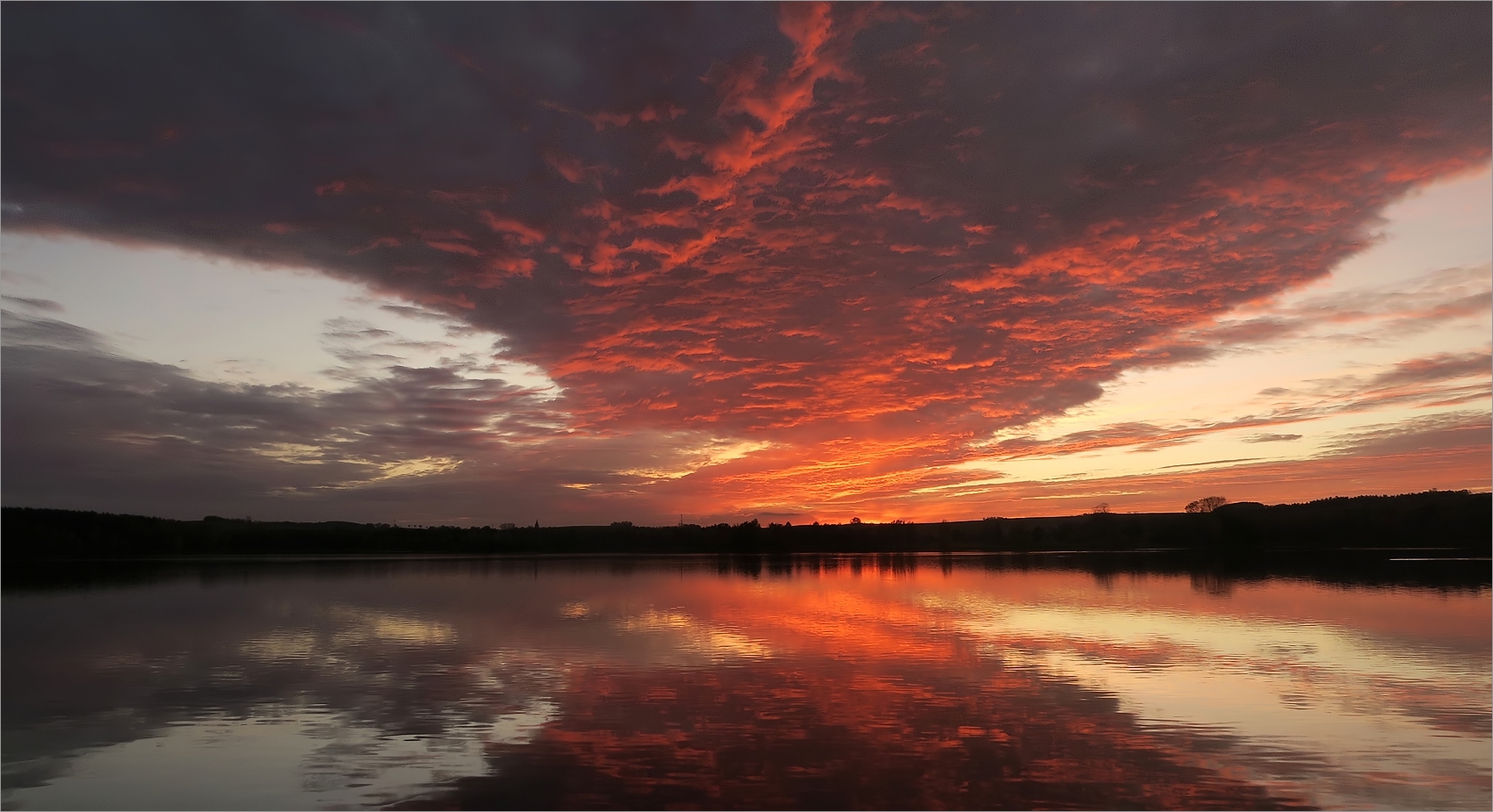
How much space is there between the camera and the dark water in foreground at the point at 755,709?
1323cm

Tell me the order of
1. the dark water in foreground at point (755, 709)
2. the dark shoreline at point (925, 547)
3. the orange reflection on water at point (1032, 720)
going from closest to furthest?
the orange reflection on water at point (1032, 720), the dark water in foreground at point (755, 709), the dark shoreline at point (925, 547)

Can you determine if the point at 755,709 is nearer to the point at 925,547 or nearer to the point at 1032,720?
the point at 1032,720

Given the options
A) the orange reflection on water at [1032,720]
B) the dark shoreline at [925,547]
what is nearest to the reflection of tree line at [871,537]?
the dark shoreline at [925,547]

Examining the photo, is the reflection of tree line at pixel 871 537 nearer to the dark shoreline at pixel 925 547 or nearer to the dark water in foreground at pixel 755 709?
the dark shoreline at pixel 925 547

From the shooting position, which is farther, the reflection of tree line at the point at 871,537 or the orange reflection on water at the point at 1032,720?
the reflection of tree line at the point at 871,537

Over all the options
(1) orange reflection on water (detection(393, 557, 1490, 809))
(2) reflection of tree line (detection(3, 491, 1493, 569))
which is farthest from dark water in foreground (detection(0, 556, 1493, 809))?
(2) reflection of tree line (detection(3, 491, 1493, 569))

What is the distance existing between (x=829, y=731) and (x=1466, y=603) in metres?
39.4

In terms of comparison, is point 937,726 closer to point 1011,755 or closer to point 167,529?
point 1011,755

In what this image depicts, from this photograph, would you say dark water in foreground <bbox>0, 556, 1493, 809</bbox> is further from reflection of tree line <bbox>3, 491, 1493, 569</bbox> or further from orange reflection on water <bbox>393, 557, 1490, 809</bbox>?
reflection of tree line <bbox>3, 491, 1493, 569</bbox>

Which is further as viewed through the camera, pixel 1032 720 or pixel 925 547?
pixel 925 547

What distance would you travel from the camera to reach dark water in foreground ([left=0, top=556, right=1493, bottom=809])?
13.2 meters

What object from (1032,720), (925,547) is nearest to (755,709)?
(1032,720)

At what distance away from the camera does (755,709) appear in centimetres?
1841

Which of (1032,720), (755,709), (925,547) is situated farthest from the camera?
(925,547)
